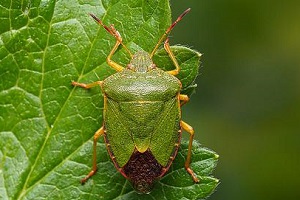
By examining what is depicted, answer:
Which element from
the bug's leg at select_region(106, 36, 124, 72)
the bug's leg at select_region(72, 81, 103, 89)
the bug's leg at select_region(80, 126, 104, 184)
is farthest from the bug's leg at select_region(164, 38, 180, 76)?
the bug's leg at select_region(80, 126, 104, 184)

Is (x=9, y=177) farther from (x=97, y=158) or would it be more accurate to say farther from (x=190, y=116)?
(x=190, y=116)

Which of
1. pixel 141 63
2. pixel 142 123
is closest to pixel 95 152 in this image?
pixel 142 123

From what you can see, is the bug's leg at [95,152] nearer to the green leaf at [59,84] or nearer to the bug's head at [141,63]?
the green leaf at [59,84]

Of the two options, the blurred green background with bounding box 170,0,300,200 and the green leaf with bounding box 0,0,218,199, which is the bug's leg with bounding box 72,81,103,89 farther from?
the blurred green background with bounding box 170,0,300,200

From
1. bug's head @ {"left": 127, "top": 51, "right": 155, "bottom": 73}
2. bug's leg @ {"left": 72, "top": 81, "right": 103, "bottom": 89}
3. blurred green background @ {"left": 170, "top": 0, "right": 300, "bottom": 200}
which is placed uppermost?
bug's head @ {"left": 127, "top": 51, "right": 155, "bottom": 73}

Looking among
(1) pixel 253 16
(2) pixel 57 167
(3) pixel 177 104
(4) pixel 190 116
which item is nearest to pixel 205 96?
(4) pixel 190 116

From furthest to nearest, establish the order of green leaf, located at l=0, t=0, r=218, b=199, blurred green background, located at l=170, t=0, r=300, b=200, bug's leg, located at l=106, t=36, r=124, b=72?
blurred green background, located at l=170, t=0, r=300, b=200, bug's leg, located at l=106, t=36, r=124, b=72, green leaf, located at l=0, t=0, r=218, b=199

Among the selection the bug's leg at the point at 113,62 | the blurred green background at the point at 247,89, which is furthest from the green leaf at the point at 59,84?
the blurred green background at the point at 247,89

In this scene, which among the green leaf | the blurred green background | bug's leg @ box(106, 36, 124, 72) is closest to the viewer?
the green leaf
